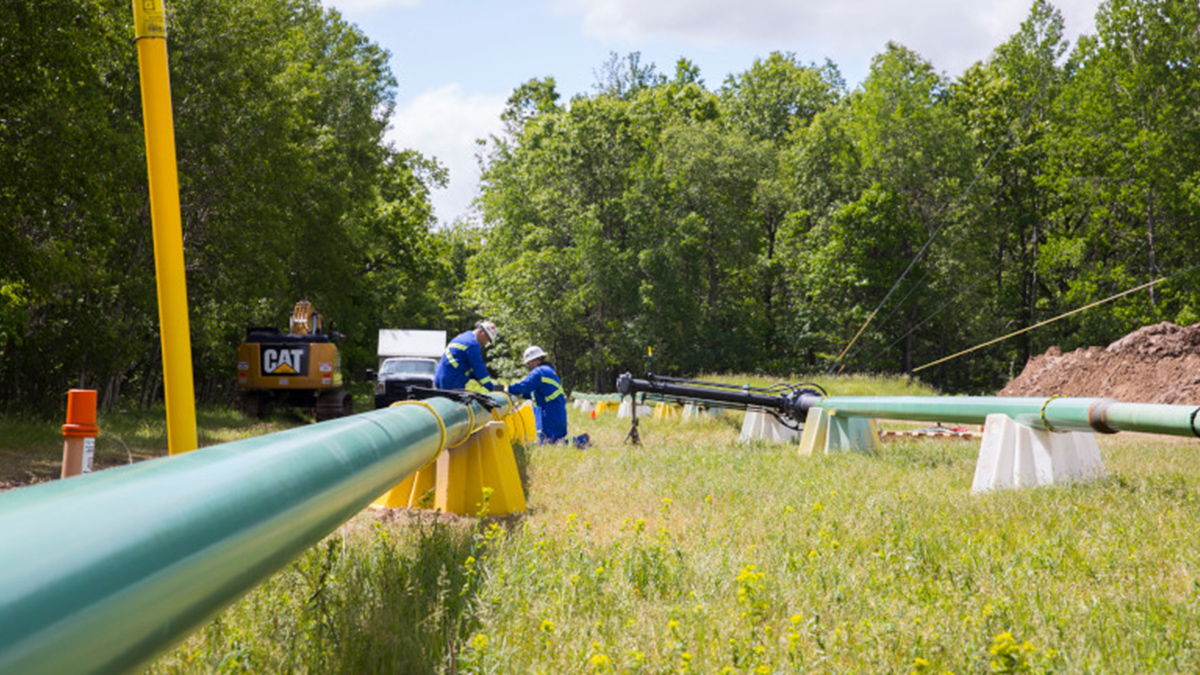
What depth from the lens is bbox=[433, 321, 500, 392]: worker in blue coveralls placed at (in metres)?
10.4

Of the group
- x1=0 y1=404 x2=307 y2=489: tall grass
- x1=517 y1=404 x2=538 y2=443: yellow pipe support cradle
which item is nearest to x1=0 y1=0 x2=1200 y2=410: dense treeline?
x1=0 y1=404 x2=307 y2=489: tall grass

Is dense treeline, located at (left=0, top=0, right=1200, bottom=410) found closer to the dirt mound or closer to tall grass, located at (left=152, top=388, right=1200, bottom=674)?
the dirt mound

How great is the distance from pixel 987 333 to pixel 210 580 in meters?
44.6

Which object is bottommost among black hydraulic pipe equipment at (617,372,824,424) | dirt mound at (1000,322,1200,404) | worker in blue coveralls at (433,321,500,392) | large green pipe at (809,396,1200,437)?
dirt mound at (1000,322,1200,404)

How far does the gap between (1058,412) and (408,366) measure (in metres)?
20.3

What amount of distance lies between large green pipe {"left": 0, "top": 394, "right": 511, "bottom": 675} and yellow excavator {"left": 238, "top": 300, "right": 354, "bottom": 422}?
18.5m

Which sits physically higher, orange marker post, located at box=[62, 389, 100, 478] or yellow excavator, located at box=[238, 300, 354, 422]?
orange marker post, located at box=[62, 389, 100, 478]

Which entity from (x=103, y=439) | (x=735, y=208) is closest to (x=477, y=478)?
(x=103, y=439)

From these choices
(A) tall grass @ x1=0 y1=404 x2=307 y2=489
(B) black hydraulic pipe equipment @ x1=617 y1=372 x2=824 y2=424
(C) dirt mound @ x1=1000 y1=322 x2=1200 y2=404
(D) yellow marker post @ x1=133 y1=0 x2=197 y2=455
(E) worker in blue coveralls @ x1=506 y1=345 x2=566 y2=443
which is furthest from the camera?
(C) dirt mound @ x1=1000 y1=322 x2=1200 y2=404

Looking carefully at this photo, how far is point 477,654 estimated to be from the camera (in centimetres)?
321

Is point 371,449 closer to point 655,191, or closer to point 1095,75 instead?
point 1095,75

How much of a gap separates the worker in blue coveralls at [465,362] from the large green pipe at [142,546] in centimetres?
752

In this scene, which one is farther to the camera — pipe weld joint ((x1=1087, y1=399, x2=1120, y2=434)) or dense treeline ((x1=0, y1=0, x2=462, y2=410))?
dense treeline ((x1=0, y1=0, x2=462, y2=410))

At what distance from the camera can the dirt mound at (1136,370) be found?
21453 millimetres
